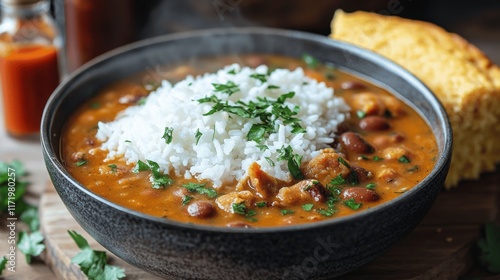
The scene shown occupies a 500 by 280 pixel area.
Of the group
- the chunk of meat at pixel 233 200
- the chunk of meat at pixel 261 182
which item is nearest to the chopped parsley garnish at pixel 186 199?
the chunk of meat at pixel 233 200

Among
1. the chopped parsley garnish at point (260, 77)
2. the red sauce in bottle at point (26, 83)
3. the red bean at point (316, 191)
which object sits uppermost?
the chopped parsley garnish at point (260, 77)

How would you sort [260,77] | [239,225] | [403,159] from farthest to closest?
[260,77]
[403,159]
[239,225]

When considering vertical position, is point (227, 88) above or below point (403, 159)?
above

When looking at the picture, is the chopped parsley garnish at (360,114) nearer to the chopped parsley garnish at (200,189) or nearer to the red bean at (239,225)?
the chopped parsley garnish at (200,189)

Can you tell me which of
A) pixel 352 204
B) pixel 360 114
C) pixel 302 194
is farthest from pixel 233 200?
pixel 360 114

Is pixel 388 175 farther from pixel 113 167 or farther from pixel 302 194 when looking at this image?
pixel 113 167

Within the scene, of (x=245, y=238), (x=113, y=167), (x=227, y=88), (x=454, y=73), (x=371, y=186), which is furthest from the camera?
(x=454, y=73)
